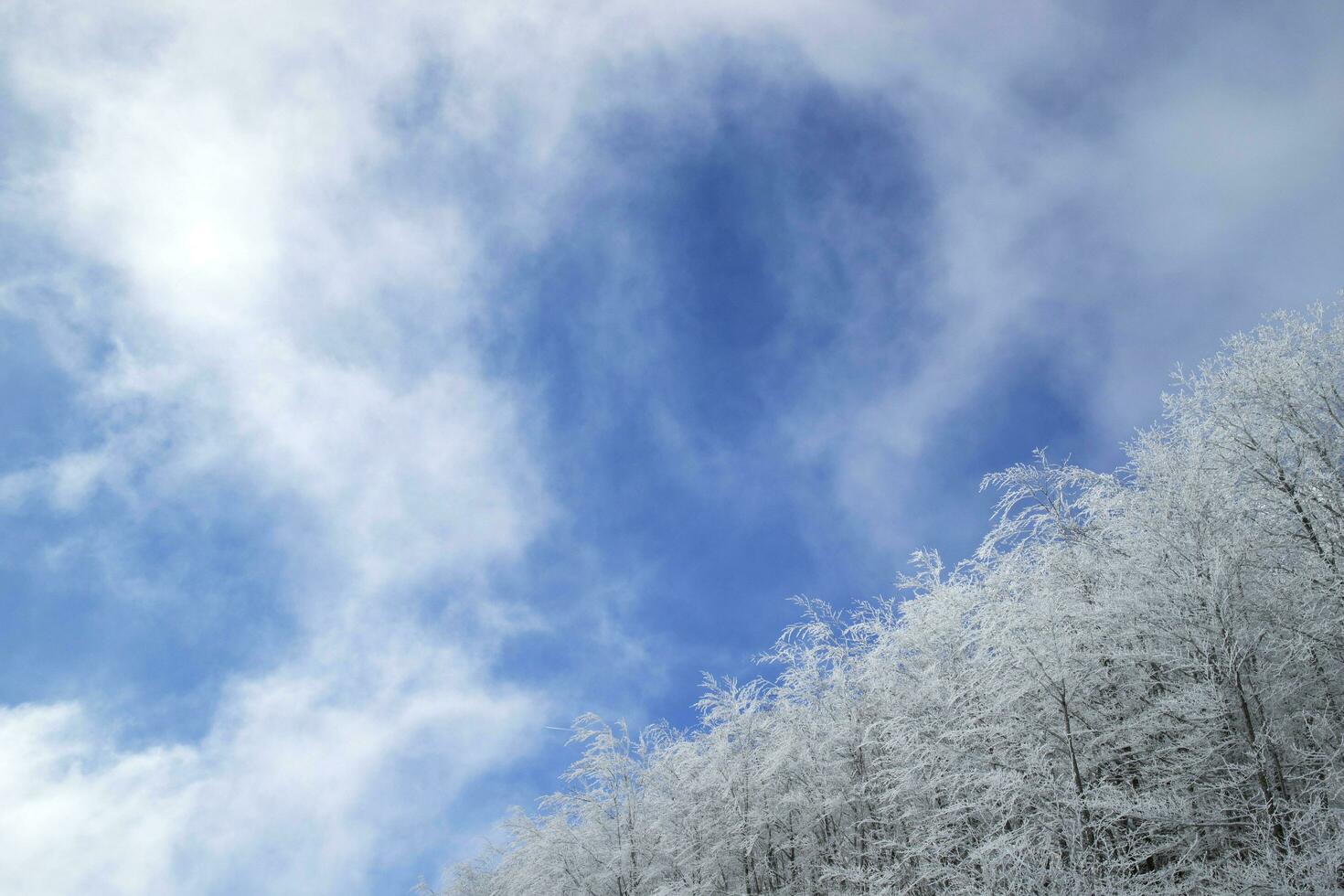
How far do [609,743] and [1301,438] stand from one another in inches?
852

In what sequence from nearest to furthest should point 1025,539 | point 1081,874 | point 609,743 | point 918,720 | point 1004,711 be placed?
point 1081,874, point 1004,711, point 918,720, point 1025,539, point 609,743

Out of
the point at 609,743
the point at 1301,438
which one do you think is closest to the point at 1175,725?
the point at 1301,438

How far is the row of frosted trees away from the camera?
14102 millimetres

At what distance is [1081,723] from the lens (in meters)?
16.4

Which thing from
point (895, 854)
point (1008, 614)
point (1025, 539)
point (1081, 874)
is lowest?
point (1081, 874)

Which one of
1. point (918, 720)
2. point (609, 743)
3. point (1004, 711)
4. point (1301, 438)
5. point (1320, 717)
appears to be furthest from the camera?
point (609, 743)

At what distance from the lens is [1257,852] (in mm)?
13633

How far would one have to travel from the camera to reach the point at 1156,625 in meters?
14.9

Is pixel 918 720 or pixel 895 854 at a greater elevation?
pixel 918 720

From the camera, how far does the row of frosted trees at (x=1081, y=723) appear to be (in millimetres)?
14102

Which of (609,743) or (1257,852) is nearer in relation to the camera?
(1257,852)

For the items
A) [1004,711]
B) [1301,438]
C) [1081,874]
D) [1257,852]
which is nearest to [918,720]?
[1004,711]

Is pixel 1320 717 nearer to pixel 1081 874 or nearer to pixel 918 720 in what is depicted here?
pixel 1081 874

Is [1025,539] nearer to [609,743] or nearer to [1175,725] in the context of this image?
[1175,725]
